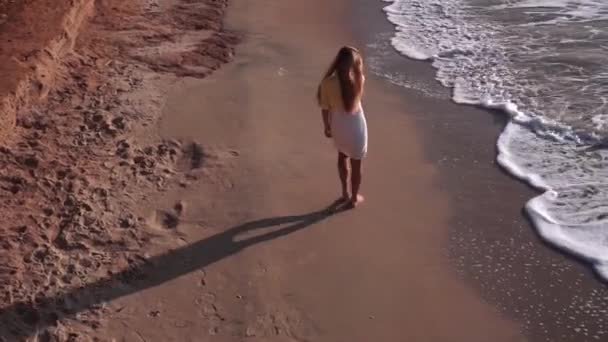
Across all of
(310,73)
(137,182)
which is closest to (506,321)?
(137,182)

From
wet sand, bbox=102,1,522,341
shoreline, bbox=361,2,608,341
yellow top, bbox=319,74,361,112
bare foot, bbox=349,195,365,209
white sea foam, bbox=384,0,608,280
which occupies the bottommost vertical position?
wet sand, bbox=102,1,522,341

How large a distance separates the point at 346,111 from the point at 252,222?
1.07 metres

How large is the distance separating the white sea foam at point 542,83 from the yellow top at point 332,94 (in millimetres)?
1708

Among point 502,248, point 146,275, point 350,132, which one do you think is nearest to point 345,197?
point 350,132

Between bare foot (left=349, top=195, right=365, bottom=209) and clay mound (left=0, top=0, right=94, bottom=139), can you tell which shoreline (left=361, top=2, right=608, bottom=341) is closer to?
bare foot (left=349, top=195, right=365, bottom=209)

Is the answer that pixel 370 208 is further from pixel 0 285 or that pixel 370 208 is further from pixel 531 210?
pixel 0 285

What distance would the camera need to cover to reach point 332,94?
5719 millimetres

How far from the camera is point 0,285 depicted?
4.95 metres

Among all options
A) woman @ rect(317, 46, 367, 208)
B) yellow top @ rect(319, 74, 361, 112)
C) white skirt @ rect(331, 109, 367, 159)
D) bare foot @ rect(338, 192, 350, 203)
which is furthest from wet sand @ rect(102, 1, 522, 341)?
yellow top @ rect(319, 74, 361, 112)

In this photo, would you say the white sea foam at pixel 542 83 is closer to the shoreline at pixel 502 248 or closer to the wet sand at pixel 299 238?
the shoreline at pixel 502 248

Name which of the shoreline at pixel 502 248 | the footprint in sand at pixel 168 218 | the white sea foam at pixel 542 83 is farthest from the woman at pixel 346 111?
the white sea foam at pixel 542 83

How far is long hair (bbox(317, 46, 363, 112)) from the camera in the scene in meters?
5.57

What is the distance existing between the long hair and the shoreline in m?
1.22

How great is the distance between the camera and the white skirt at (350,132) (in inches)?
229
